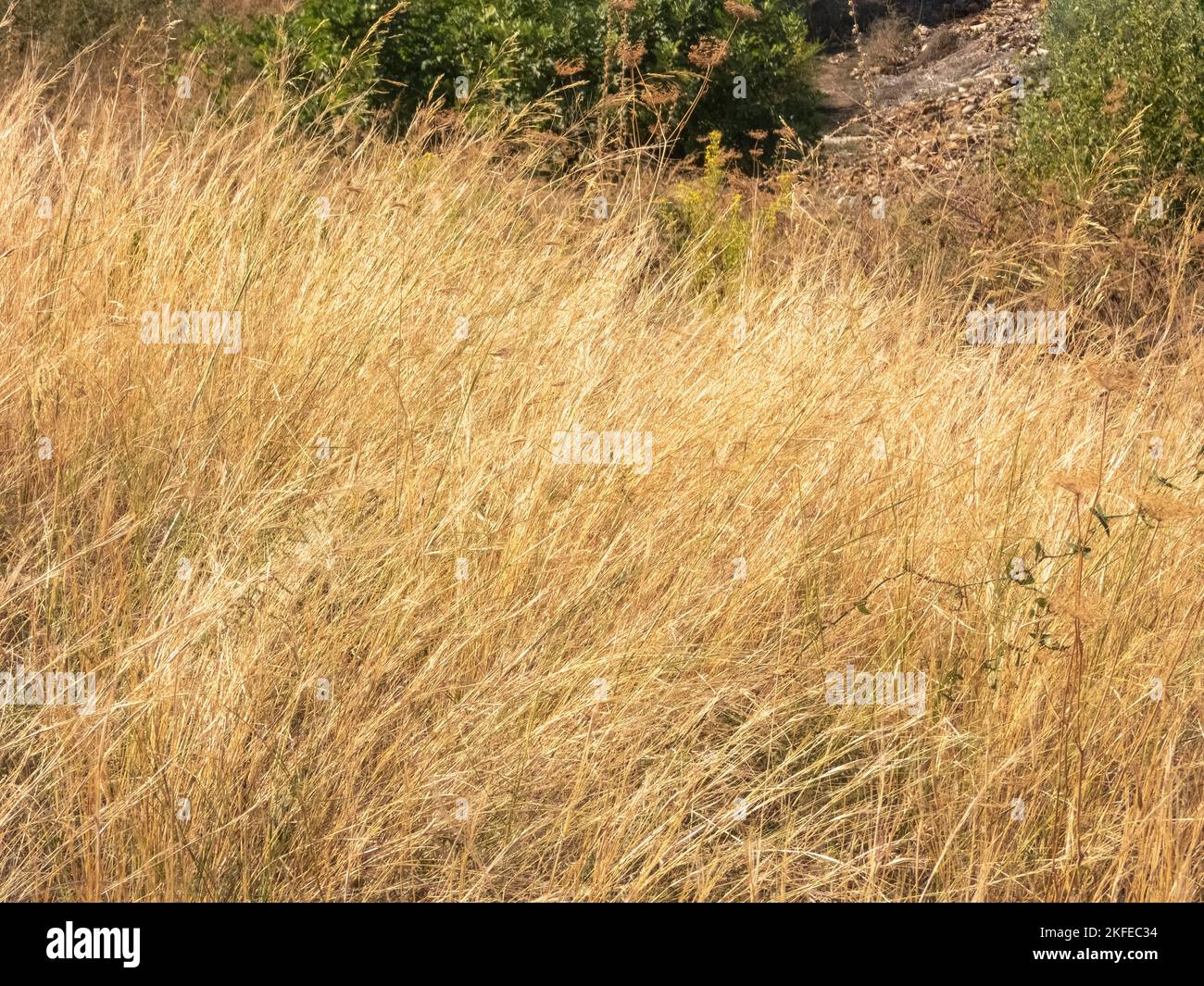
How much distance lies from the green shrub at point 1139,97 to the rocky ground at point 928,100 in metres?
0.32

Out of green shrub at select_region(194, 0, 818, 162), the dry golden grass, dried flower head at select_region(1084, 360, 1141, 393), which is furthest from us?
green shrub at select_region(194, 0, 818, 162)

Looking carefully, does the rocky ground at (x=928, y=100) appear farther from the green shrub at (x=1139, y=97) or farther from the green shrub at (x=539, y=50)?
the green shrub at (x=539, y=50)

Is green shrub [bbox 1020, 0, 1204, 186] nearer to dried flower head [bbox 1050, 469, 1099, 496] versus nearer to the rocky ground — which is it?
the rocky ground

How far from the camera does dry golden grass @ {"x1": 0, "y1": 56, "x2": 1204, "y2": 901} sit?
1.79 m

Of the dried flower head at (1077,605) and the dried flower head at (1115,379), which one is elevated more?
the dried flower head at (1115,379)

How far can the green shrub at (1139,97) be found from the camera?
5.12m

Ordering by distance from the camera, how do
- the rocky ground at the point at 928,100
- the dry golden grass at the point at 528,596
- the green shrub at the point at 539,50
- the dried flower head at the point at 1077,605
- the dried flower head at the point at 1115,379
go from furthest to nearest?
the rocky ground at the point at 928,100, the green shrub at the point at 539,50, the dried flower head at the point at 1115,379, the dried flower head at the point at 1077,605, the dry golden grass at the point at 528,596

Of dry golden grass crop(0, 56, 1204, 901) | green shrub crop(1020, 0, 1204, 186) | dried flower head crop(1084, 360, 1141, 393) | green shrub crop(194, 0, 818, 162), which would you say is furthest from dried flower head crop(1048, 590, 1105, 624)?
green shrub crop(194, 0, 818, 162)

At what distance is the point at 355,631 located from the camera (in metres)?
2.08

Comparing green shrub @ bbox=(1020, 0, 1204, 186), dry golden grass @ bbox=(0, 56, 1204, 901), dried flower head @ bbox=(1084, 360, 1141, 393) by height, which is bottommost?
dry golden grass @ bbox=(0, 56, 1204, 901)

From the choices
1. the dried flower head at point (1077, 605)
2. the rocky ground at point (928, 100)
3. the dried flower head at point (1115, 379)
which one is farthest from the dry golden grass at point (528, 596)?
the rocky ground at point (928, 100)

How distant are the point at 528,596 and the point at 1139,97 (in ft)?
14.1

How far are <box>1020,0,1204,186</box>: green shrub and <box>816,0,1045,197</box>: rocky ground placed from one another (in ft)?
1.04
